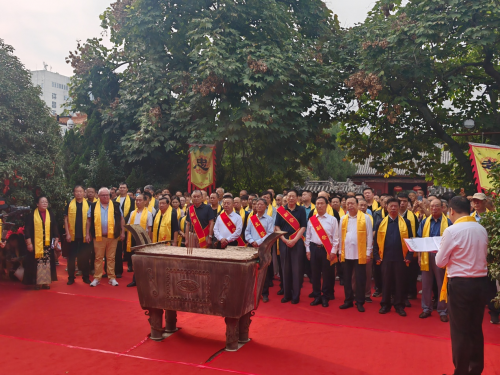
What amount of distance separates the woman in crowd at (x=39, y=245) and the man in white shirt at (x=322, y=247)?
15.0 ft

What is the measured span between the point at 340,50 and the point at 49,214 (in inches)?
417

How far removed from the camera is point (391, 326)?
5691 millimetres

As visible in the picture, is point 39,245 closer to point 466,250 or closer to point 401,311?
point 401,311

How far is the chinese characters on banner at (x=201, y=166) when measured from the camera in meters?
12.5

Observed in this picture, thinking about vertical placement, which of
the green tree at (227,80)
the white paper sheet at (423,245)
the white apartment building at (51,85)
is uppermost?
the white apartment building at (51,85)

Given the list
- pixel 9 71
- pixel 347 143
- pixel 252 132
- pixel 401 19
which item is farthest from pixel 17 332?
pixel 347 143

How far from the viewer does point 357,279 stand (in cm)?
649

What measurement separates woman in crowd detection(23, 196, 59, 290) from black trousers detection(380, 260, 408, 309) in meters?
5.69

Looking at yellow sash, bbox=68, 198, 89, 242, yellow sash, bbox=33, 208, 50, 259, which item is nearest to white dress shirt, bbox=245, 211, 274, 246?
yellow sash, bbox=68, 198, 89, 242

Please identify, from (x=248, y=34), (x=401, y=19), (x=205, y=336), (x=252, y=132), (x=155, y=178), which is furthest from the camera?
(x=155, y=178)

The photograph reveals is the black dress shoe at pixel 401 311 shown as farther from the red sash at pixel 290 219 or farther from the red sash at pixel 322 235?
the red sash at pixel 290 219

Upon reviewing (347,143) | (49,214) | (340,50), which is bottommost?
(49,214)

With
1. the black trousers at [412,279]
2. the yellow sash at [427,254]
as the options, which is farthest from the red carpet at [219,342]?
the yellow sash at [427,254]

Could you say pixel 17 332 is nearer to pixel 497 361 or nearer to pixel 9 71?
pixel 9 71
